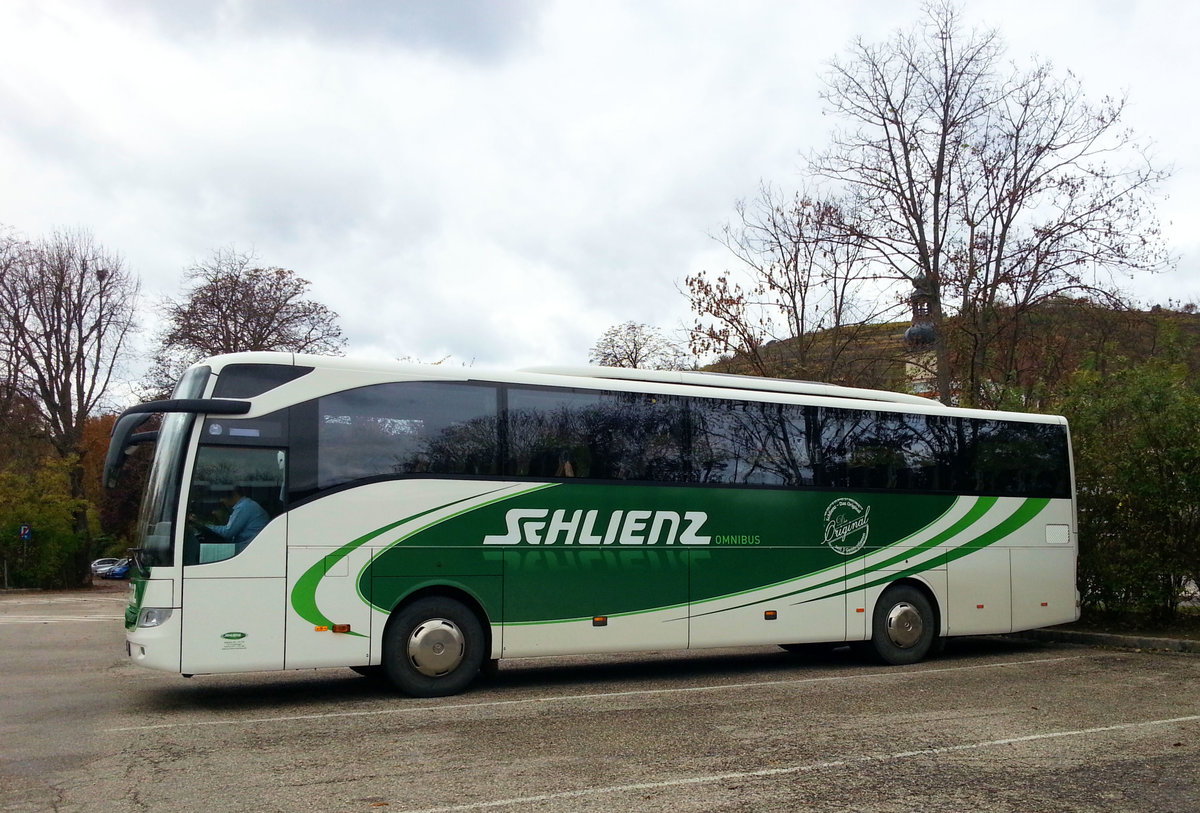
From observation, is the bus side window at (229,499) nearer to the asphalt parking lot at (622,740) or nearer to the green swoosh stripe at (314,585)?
the green swoosh stripe at (314,585)

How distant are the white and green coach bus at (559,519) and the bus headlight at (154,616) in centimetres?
4

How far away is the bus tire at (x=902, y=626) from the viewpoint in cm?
1404

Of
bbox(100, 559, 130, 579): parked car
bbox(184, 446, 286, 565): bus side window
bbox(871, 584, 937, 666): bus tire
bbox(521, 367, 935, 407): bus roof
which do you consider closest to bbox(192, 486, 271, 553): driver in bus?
bbox(184, 446, 286, 565): bus side window

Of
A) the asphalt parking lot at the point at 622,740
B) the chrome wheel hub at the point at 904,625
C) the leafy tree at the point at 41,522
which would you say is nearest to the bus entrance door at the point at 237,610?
the asphalt parking lot at the point at 622,740

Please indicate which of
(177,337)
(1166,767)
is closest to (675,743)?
(1166,767)

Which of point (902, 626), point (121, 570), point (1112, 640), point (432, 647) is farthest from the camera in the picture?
point (121, 570)

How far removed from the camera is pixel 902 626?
1419 centimetres

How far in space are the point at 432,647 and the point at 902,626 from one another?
6.27 metres

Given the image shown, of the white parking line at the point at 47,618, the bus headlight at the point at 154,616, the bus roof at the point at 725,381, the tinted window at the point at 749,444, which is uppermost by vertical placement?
the bus roof at the point at 725,381

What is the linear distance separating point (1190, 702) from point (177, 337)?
37.1 m

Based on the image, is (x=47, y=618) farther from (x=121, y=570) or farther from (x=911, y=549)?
(x=911, y=549)

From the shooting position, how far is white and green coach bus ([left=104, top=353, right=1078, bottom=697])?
10328mm

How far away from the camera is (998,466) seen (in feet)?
49.1

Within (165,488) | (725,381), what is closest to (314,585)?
(165,488)
